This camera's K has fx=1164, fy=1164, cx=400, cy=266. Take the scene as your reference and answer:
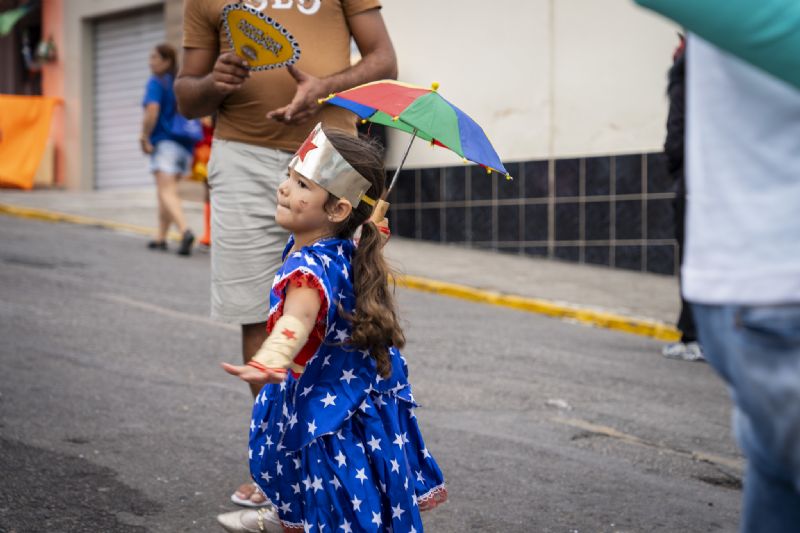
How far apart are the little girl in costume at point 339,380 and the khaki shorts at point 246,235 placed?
2.59ft

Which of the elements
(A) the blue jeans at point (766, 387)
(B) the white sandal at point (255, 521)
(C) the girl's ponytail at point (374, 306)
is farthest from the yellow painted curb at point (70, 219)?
(A) the blue jeans at point (766, 387)

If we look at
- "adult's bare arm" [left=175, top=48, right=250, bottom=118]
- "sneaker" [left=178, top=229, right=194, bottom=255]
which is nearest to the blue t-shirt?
"sneaker" [left=178, top=229, right=194, bottom=255]

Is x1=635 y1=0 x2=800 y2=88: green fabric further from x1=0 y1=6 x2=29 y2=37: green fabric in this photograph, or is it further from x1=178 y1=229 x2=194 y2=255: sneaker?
x1=0 y1=6 x2=29 y2=37: green fabric

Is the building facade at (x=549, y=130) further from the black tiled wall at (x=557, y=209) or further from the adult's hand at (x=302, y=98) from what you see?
the adult's hand at (x=302, y=98)

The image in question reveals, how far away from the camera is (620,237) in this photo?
12.0 meters

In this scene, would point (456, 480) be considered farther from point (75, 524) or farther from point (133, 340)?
point (133, 340)

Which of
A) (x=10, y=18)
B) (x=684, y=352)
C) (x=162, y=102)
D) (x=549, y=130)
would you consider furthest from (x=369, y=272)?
(x=10, y=18)

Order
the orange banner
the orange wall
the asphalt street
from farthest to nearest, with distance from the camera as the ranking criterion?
the orange wall → the orange banner → the asphalt street

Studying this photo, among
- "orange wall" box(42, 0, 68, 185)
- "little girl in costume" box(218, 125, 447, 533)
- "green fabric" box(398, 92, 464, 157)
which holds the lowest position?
"little girl in costume" box(218, 125, 447, 533)

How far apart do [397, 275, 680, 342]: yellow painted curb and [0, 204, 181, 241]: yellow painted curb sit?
3829mm

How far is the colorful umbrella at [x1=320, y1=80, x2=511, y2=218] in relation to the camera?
3252 mm

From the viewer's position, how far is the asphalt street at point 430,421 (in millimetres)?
4109

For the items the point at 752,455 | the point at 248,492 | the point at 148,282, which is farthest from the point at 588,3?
the point at 752,455

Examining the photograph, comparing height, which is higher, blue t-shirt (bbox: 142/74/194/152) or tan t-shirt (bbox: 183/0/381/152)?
blue t-shirt (bbox: 142/74/194/152)
